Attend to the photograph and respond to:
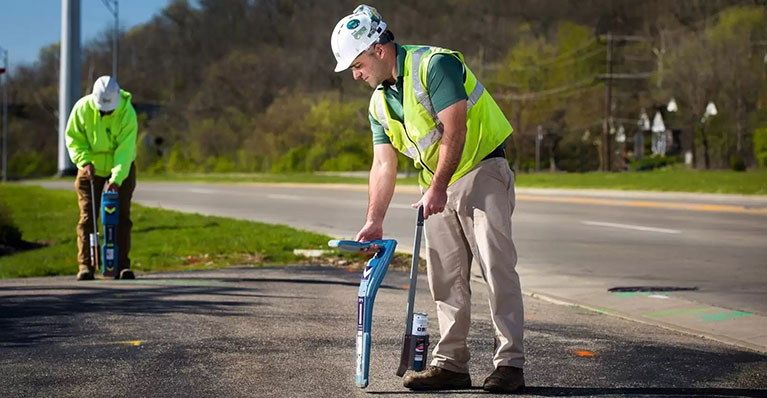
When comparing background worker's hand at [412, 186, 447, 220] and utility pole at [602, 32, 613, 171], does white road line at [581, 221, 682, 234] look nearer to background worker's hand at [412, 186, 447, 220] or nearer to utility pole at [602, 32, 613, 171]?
background worker's hand at [412, 186, 447, 220]

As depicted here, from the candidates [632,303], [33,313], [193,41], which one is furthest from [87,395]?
[193,41]

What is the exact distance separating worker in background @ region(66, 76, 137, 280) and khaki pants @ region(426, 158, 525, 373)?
6.61m

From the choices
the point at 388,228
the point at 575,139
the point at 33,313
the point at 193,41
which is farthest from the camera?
the point at 193,41

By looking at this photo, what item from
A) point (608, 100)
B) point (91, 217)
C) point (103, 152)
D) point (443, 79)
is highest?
point (608, 100)

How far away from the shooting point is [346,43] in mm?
5590

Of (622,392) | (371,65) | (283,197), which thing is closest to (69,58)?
(283,197)

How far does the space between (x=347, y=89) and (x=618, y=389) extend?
3943 inches

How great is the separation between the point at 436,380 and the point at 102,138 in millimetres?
6886

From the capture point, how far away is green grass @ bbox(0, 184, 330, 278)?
47.8 feet

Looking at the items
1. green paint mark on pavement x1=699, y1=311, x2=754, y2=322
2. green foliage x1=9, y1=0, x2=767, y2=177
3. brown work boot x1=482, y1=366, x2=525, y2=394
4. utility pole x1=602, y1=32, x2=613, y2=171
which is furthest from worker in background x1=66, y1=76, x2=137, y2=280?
green foliage x1=9, y1=0, x2=767, y2=177

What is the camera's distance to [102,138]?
11.9 metres

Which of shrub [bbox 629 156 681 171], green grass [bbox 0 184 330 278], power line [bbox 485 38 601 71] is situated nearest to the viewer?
green grass [bbox 0 184 330 278]

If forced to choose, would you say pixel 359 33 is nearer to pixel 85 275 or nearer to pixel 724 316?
pixel 724 316

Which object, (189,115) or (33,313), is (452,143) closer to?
(33,313)
